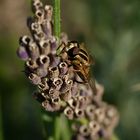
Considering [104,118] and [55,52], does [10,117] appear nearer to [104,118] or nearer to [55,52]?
[104,118]

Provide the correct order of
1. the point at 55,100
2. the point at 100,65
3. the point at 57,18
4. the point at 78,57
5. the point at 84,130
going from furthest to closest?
the point at 100,65 → the point at 84,130 → the point at 78,57 → the point at 55,100 → the point at 57,18

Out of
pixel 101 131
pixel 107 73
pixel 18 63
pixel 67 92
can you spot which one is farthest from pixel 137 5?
pixel 67 92

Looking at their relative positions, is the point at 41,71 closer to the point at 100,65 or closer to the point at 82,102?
the point at 82,102

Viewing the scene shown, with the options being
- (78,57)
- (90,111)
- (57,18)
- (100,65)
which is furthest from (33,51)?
(100,65)

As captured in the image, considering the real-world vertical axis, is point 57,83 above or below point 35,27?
below

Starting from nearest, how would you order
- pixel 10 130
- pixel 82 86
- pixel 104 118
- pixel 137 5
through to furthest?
1. pixel 82 86
2. pixel 104 118
3. pixel 137 5
4. pixel 10 130

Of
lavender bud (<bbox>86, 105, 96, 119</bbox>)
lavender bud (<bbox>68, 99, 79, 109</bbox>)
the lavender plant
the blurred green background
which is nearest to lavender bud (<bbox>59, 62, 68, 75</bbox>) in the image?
the lavender plant

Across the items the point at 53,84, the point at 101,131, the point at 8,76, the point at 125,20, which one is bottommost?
the point at 53,84
